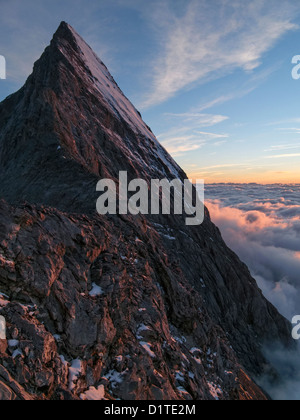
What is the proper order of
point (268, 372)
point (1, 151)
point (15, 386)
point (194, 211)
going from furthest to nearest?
1. point (194, 211)
2. point (268, 372)
3. point (1, 151)
4. point (15, 386)

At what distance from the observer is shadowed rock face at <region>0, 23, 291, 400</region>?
35.6 ft

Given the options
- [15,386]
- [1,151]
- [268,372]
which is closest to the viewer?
[15,386]

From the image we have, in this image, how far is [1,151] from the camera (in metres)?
35.3

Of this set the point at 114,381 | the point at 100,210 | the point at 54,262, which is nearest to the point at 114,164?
the point at 100,210

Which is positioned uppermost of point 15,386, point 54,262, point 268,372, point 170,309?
point 54,262

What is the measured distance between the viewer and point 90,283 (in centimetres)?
1438

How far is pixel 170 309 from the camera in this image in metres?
20.0

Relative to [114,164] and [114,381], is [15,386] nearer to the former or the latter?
[114,381]

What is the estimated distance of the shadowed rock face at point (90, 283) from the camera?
10.8 m

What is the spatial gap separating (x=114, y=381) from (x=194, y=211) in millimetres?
37889

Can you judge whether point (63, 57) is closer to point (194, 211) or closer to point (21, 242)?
point (194, 211)

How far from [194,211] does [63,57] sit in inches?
1236

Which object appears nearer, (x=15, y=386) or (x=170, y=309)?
(x=15, y=386)
